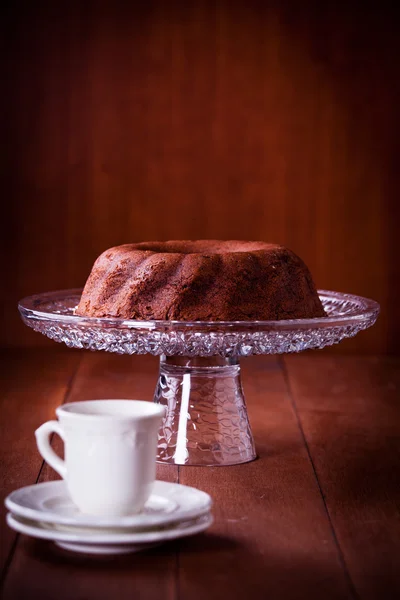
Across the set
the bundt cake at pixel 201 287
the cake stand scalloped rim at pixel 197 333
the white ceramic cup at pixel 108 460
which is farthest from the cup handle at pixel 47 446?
the bundt cake at pixel 201 287

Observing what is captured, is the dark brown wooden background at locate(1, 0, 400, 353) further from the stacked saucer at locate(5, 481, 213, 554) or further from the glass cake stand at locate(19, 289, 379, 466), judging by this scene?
the stacked saucer at locate(5, 481, 213, 554)

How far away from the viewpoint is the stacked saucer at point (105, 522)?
2.87 ft

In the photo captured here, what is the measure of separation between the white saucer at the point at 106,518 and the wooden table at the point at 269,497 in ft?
0.14

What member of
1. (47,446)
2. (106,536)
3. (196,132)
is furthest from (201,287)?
(196,132)

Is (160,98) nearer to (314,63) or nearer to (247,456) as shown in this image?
(314,63)

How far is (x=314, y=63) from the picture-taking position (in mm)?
2422

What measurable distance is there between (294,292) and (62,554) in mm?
570

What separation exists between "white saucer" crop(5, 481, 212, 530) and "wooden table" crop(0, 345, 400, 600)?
0.04 meters

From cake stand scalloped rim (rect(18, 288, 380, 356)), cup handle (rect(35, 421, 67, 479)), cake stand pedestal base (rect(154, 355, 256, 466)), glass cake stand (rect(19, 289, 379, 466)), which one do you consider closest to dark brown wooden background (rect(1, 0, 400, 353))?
glass cake stand (rect(19, 289, 379, 466))

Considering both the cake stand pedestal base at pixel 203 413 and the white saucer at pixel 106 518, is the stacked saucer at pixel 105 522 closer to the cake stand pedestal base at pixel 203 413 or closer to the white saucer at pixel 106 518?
the white saucer at pixel 106 518

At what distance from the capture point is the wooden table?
0.88 metres

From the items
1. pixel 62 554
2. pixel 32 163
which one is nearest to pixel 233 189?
pixel 32 163

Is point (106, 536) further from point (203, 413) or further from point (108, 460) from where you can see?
point (203, 413)

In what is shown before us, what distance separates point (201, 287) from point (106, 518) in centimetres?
46
